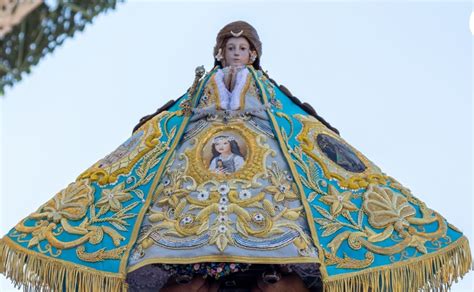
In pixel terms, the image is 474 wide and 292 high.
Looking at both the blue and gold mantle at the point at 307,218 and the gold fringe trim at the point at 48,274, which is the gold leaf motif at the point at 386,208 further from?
the gold fringe trim at the point at 48,274

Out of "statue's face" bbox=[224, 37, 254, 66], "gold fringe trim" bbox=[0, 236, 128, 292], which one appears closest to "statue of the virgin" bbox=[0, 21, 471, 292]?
"gold fringe trim" bbox=[0, 236, 128, 292]

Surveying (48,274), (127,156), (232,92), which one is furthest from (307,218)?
(48,274)

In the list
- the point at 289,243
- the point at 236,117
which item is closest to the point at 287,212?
the point at 289,243

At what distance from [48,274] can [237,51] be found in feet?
9.81

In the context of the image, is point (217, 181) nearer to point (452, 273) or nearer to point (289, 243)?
point (289, 243)

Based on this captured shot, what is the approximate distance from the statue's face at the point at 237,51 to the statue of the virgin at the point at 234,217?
21 centimetres

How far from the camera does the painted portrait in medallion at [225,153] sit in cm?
1092

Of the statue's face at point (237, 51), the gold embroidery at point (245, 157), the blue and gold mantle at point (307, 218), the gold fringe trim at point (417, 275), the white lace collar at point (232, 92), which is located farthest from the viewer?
the statue's face at point (237, 51)

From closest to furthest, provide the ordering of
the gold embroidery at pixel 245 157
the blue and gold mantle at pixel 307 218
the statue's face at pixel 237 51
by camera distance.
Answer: the blue and gold mantle at pixel 307 218
the gold embroidery at pixel 245 157
the statue's face at pixel 237 51

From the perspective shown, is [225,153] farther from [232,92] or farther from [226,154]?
[232,92]

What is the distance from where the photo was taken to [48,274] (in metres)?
10.5

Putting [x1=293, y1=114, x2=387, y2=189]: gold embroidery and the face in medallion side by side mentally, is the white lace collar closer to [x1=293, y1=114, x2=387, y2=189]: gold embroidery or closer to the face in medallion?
the face in medallion

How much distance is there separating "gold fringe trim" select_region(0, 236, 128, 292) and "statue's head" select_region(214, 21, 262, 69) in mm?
2702

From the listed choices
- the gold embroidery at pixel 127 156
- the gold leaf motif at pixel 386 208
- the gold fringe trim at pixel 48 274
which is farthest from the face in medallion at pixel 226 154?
the gold fringe trim at pixel 48 274
